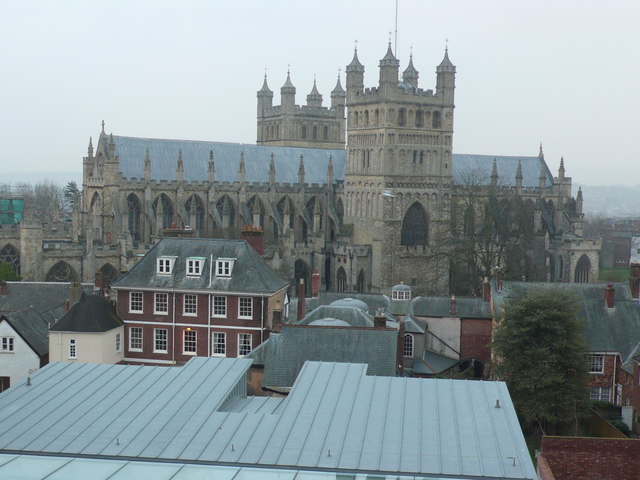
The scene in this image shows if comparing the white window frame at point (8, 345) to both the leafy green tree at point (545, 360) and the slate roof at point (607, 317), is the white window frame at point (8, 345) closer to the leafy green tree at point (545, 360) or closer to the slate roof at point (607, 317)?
the leafy green tree at point (545, 360)

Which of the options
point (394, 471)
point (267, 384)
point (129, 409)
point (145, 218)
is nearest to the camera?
point (394, 471)

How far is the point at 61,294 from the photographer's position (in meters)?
53.8

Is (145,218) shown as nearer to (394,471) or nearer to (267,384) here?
(267,384)

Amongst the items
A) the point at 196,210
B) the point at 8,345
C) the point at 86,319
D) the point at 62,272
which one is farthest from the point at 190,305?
the point at 196,210

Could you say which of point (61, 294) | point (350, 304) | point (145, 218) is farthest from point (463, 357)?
point (145, 218)

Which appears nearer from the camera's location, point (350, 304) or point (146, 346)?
point (146, 346)

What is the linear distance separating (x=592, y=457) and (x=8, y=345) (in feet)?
87.0

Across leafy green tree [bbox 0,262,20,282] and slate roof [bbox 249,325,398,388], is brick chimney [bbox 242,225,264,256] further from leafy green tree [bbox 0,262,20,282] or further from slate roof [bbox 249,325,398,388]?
leafy green tree [bbox 0,262,20,282]

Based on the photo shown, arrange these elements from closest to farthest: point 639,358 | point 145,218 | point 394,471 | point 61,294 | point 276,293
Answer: point 394,471
point 639,358
point 276,293
point 61,294
point 145,218

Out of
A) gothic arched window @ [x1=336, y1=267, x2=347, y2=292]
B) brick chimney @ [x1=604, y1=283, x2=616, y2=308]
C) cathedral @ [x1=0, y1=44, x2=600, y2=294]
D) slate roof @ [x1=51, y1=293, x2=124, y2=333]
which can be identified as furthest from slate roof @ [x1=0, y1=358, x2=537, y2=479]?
gothic arched window @ [x1=336, y1=267, x2=347, y2=292]

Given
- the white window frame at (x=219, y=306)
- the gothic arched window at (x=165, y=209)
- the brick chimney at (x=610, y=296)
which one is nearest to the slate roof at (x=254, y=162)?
the gothic arched window at (x=165, y=209)

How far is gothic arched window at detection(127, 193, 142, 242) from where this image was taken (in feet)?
261

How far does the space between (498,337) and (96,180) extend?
46871mm

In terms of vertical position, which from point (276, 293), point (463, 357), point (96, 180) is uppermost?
point (96, 180)
